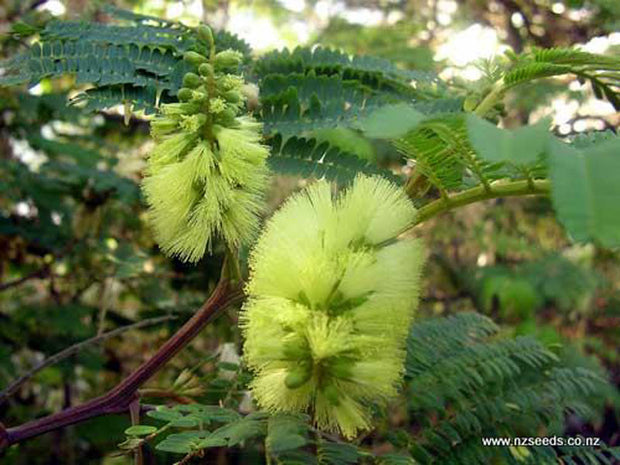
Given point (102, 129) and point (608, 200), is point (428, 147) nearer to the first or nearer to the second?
point (608, 200)

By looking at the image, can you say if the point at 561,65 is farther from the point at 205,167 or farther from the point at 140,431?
the point at 140,431

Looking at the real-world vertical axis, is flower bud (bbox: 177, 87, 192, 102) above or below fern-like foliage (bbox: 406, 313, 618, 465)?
above

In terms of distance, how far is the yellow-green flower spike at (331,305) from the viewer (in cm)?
83

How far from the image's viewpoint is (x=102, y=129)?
310 centimetres

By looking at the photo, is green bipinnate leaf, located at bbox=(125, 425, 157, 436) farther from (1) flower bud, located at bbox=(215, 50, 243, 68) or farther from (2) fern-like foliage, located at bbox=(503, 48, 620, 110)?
(2) fern-like foliage, located at bbox=(503, 48, 620, 110)

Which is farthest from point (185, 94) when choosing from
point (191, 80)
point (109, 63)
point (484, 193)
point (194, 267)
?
point (194, 267)

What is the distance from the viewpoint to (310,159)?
4.46 feet

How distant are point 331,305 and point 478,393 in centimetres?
72

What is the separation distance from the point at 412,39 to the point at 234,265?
3.63m

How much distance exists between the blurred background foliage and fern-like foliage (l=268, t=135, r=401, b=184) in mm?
312

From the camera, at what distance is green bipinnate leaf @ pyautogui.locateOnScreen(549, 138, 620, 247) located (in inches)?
22.4

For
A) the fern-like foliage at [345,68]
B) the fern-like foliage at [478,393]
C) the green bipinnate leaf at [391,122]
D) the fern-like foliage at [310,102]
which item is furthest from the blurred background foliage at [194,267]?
the green bipinnate leaf at [391,122]

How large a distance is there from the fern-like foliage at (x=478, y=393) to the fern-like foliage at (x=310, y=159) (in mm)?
437

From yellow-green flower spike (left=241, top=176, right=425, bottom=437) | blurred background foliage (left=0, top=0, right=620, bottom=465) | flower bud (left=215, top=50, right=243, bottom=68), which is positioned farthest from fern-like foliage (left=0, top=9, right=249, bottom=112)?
yellow-green flower spike (left=241, top=176, right=425, bottom=437)
